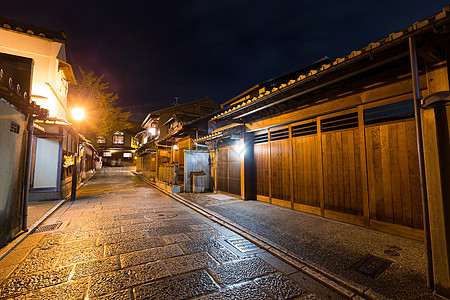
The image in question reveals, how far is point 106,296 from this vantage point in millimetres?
3109

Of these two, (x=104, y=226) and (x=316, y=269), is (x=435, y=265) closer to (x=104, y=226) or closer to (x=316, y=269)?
(x=316, y=269)

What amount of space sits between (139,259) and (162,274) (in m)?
0.97

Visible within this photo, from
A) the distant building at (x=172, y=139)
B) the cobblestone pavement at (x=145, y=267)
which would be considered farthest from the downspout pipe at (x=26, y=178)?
the distant building at (x=172, y=139)

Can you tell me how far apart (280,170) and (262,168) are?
1310 millimetres

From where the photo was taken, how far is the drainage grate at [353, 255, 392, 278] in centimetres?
366

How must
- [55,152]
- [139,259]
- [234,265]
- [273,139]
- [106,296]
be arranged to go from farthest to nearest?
[55,152] < [273,139] < [139,259] < [234,265] < [106,296]

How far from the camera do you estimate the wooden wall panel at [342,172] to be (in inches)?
250

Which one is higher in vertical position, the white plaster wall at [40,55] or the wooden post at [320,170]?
the white plaster wall at [40,55]

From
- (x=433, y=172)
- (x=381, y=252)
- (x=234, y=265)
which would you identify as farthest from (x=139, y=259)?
(x=433, y=172)

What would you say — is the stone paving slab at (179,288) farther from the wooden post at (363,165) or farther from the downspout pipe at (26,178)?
the downspout pipe at (26,178)

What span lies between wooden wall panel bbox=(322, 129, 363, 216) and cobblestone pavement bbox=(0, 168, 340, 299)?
12.5 feet

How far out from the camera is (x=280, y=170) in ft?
30.3

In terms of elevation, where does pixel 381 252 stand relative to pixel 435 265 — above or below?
below

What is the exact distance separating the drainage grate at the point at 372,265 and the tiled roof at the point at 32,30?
63.9ft
